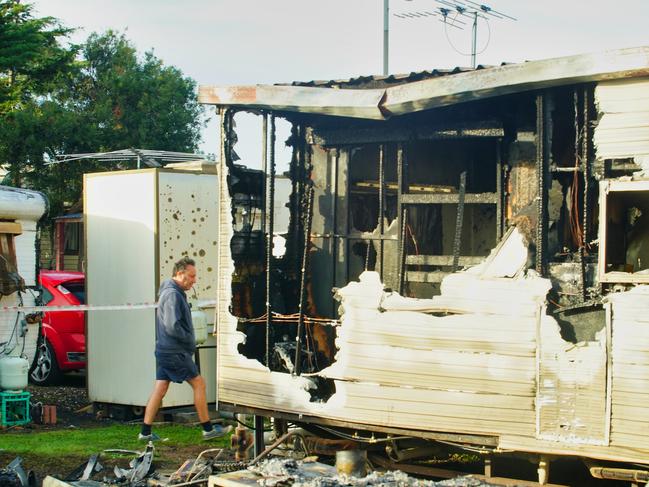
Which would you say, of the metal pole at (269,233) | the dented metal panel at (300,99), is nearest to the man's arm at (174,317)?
the metal pole at (269,233)

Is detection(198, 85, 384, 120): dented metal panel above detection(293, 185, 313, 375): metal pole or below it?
above

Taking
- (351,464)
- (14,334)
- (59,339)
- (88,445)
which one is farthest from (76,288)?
(351,464)

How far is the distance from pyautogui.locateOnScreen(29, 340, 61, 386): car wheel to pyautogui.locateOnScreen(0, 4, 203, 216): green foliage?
38.8 feet

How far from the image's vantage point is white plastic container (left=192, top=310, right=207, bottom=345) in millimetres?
11070

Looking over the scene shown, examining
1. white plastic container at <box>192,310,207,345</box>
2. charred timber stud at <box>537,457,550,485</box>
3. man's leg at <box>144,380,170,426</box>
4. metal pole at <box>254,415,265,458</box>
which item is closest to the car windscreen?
white plastic container at <box>192,310,207,345</box>

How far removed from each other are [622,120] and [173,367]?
4711mm

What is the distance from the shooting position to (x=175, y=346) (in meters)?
9.34

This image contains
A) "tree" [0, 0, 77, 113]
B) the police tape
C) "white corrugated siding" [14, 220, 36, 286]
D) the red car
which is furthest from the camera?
"tree" [0, 0, 77, 113]

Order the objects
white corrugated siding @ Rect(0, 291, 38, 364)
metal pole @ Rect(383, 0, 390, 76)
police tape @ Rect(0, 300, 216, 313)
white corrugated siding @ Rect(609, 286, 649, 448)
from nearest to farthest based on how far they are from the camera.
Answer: white corrugated siding @ Rect(609, 286, 649, 448)
police tape @ Rect(0, 300, 216, 313)
white corrugated siding @ Rect(0, 291, 38, 364)
metal pole @ Rect(383, 0, 390, 76)

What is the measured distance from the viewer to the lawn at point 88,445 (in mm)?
9180

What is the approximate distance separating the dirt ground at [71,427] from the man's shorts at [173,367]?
2.64 ft

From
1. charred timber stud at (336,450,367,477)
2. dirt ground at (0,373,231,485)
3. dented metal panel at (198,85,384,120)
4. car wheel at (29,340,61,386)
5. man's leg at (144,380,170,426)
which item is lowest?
dirt ground at (0,373,231,485)

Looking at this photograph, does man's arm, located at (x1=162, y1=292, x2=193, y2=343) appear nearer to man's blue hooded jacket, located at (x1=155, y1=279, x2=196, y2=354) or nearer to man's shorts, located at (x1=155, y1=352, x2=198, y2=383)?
man's blue hooded jacket, located at (x1=155, y1=279, x2=196, y2=354)

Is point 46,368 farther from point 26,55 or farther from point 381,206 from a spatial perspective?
point 26,55
